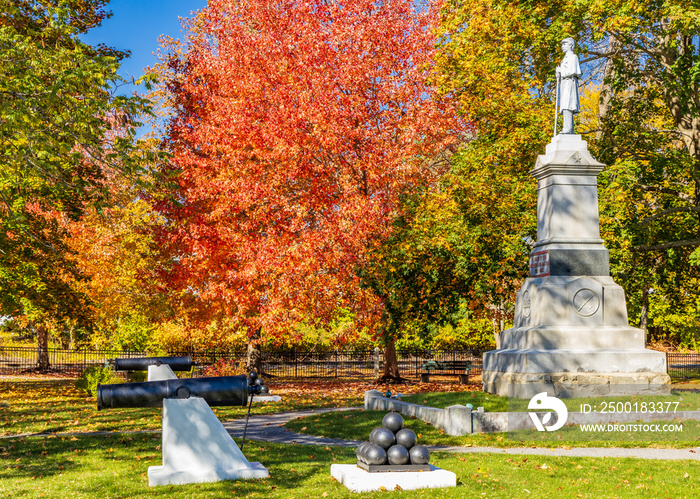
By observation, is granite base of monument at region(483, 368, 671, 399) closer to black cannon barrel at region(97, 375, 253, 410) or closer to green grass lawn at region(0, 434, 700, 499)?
green grass lawn at region(0, 434, 700, 499)

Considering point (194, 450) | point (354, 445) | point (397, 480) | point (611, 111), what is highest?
point (611, 111)

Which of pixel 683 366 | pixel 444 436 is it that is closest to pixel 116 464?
pixel 444 436

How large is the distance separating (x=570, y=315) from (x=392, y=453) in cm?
800

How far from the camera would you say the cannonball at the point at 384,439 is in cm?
770

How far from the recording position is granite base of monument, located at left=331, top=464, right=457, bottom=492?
23.9 ft

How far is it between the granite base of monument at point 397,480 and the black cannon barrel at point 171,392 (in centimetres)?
182

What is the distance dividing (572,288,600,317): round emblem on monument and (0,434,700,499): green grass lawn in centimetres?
517

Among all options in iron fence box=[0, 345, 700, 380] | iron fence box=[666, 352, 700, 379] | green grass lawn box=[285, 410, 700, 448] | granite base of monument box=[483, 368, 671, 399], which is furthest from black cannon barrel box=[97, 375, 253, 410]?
iron fence box=[666, 352, 700, 379]

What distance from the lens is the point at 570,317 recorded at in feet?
46.6

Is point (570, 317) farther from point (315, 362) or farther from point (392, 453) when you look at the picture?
point (315, 362)

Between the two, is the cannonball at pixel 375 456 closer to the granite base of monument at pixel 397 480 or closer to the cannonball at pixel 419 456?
the granite base of monument at pixel 397 480

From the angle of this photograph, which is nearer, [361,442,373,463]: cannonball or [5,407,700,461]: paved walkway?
[361,442,373,463]: cannonball

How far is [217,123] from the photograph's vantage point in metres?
23.0

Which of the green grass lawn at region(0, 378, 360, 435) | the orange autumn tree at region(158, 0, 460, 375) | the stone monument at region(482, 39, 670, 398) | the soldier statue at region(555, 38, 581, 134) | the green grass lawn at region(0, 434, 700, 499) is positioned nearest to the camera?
the green grass lawn at region(0, 434, 700, 499)
